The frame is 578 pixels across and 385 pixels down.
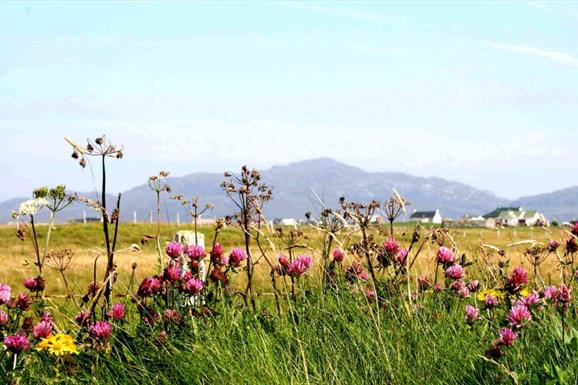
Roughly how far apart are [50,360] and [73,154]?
1457mm

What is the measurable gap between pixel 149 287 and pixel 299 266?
112 cm

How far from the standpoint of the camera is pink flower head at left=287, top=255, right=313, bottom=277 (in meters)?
5.88

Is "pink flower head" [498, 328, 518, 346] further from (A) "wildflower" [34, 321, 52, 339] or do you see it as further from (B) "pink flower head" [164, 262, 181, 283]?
(A) "wildflower" [34, 321, 52, 339]

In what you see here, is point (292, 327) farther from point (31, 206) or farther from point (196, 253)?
point (31, 206)

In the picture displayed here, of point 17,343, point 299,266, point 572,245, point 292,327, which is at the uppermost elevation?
point 572,245

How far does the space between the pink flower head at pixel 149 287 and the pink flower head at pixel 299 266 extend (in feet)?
3.26

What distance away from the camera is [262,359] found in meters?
4.82

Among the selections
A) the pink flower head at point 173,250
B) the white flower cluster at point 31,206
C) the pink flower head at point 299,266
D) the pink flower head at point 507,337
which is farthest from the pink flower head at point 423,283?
the white flower cluster at point 31,206

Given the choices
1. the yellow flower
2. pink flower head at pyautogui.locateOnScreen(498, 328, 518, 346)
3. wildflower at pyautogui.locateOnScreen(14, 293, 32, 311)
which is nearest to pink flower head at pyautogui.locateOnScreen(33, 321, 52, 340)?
wildflower at pyautogui.locateOnScreen(14, 293, 32, 311)

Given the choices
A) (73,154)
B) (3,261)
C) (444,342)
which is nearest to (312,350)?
(444,342)

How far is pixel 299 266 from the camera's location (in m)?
5.88

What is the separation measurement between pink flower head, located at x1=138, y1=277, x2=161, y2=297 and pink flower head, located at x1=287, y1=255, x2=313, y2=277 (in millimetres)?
993

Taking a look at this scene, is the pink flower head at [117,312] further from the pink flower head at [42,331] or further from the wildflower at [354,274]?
the wildflower at [354,274]

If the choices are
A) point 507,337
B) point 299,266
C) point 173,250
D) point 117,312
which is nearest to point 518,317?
point 507,337
